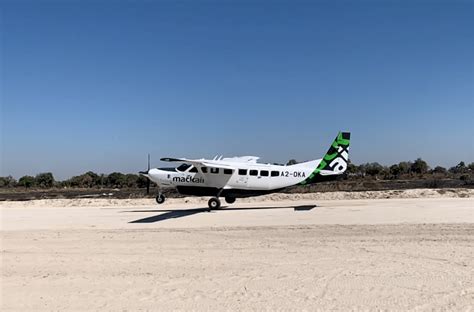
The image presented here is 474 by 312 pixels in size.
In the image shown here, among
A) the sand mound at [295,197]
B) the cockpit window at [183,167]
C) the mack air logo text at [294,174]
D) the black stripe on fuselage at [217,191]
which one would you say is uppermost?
the cockpit window at [183,167]

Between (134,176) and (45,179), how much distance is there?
1814 cm

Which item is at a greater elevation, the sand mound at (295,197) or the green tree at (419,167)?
the green tree at (419,167)

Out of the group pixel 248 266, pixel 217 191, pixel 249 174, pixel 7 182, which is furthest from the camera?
pixel 7 182

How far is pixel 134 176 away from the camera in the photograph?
63.1 metres

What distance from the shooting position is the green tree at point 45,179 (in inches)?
2689

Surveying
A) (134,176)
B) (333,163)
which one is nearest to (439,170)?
(134,176)

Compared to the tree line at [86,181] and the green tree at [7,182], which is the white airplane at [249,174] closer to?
the tree line at [86,181]

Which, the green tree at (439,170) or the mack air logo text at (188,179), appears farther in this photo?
the green tree at (439,170)

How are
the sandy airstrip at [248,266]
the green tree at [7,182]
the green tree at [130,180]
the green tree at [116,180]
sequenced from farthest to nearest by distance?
the green tree at [7,182] < the green tree at [116,180] < the green tree at [130,180] < the sandy airstrip at [248,266]

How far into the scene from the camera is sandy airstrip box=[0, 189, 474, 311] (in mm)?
5824

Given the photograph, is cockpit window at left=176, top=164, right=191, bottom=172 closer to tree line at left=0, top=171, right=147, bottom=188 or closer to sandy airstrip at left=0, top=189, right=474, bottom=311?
sandy airstrip at left=0, top=189, right=474, bottom=311

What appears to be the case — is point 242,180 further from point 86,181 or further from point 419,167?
point 419,167

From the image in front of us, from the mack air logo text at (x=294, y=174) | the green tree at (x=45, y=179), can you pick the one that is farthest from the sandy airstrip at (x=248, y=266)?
the green tree at (x=45, y=179)

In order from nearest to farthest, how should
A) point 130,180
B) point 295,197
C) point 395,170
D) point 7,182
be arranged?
point 295,197
point 130,180
point 395,170
point 7,182
